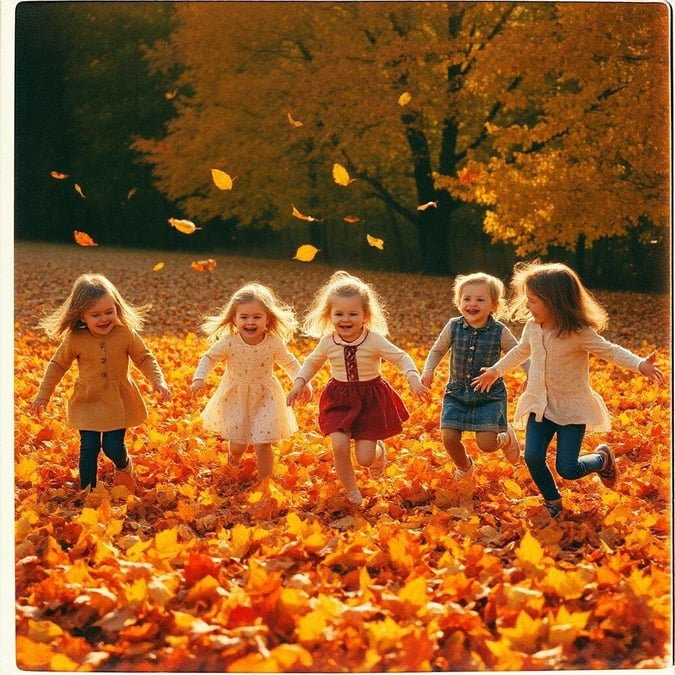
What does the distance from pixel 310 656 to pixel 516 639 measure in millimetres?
621

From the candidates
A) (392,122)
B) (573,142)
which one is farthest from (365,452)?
(392,122)

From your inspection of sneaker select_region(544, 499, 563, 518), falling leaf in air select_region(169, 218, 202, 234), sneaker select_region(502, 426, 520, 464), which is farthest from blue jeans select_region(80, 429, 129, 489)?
sneaker select_region(544, 499, 563, 518)

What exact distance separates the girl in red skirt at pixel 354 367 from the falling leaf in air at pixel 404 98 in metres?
9.59

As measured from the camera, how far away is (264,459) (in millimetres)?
4742

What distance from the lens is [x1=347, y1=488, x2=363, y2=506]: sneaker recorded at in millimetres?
4367

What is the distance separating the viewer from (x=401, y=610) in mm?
2916

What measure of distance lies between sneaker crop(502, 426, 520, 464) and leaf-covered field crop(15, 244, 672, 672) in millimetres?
65

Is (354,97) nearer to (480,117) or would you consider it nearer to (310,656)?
(480,117)

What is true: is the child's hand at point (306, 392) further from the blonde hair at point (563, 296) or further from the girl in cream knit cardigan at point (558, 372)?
the blonde hair at point (563, 296)

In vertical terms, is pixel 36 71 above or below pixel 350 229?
below

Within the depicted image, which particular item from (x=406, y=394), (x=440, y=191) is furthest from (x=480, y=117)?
(x=406, y=394)

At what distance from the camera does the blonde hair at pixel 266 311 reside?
481 centimetres

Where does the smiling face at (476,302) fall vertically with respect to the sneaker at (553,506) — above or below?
above

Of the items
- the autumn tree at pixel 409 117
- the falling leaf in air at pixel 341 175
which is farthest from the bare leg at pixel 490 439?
the falling leaf in air at pixel 341 175
